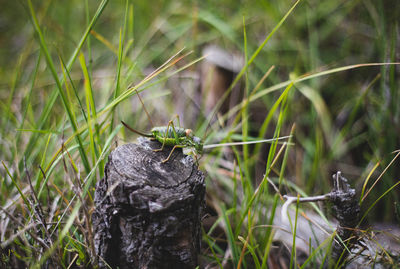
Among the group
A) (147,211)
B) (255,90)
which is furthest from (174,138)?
(255,90)

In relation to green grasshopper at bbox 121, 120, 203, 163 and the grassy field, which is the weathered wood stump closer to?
green grasshopper at bbox 121, 120, 203, 163

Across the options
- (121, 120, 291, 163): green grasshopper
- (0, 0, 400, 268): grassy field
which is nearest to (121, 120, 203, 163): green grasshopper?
(121, 120, 291, 163): green grasshopper

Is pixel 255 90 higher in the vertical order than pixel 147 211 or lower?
higher

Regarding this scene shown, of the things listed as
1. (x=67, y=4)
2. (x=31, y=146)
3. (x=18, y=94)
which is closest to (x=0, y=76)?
(x=18, y=94)

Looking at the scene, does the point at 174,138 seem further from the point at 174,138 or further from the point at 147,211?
the point at 147,211

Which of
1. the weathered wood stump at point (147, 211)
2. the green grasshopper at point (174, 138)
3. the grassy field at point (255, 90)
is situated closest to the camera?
the weathered wood stump at point (147, 211)

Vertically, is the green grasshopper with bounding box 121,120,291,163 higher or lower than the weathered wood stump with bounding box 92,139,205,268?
higher

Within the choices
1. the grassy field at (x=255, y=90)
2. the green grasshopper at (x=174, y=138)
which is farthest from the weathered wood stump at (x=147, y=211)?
the grassy field at (x=255, y=90)

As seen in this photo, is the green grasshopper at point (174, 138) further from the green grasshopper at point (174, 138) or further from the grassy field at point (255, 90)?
the grassy field at point (255, 90)
